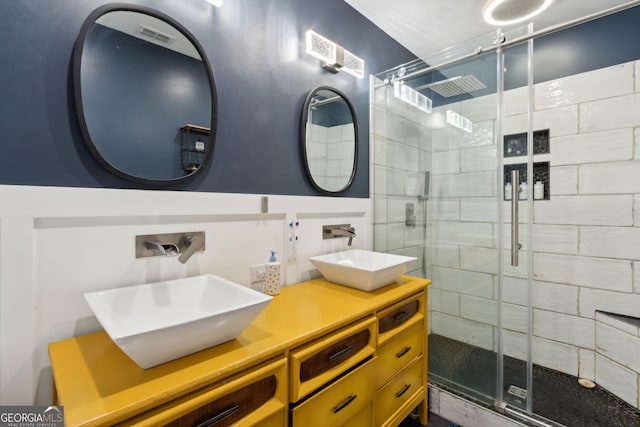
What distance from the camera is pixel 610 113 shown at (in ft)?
6.75

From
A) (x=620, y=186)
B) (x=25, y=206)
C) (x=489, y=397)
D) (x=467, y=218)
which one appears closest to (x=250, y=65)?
(x=25, y=206)

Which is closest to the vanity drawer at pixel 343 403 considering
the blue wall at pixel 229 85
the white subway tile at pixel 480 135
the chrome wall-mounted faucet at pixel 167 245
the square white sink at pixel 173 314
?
the square white sink at pixel 173 314

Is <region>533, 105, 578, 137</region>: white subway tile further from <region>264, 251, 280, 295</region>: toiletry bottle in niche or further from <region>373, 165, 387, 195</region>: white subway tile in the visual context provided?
<region>264, 251, 280, 295</region>: toiletry bottle in niche

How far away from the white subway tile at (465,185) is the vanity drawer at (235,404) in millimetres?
1593

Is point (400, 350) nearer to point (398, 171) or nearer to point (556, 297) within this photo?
point (398, 171)

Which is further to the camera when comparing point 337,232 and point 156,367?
point 337,232

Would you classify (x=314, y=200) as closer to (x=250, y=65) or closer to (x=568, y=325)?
(x=250, y=65)

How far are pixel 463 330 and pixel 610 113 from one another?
1.78 metres

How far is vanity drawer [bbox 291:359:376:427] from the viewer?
3.30 ft

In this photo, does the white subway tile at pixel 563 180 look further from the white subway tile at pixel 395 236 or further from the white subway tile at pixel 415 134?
the white subway tile at pixel 395 236

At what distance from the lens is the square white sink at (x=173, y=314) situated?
730 mm

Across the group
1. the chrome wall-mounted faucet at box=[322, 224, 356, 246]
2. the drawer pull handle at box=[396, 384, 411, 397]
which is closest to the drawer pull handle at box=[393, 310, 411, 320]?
the drawer pull handle at box=[396, 384, 411, 397]

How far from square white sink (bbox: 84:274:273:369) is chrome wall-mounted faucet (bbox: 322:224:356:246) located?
2.65 ft

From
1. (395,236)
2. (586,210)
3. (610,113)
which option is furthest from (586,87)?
(395,236)
